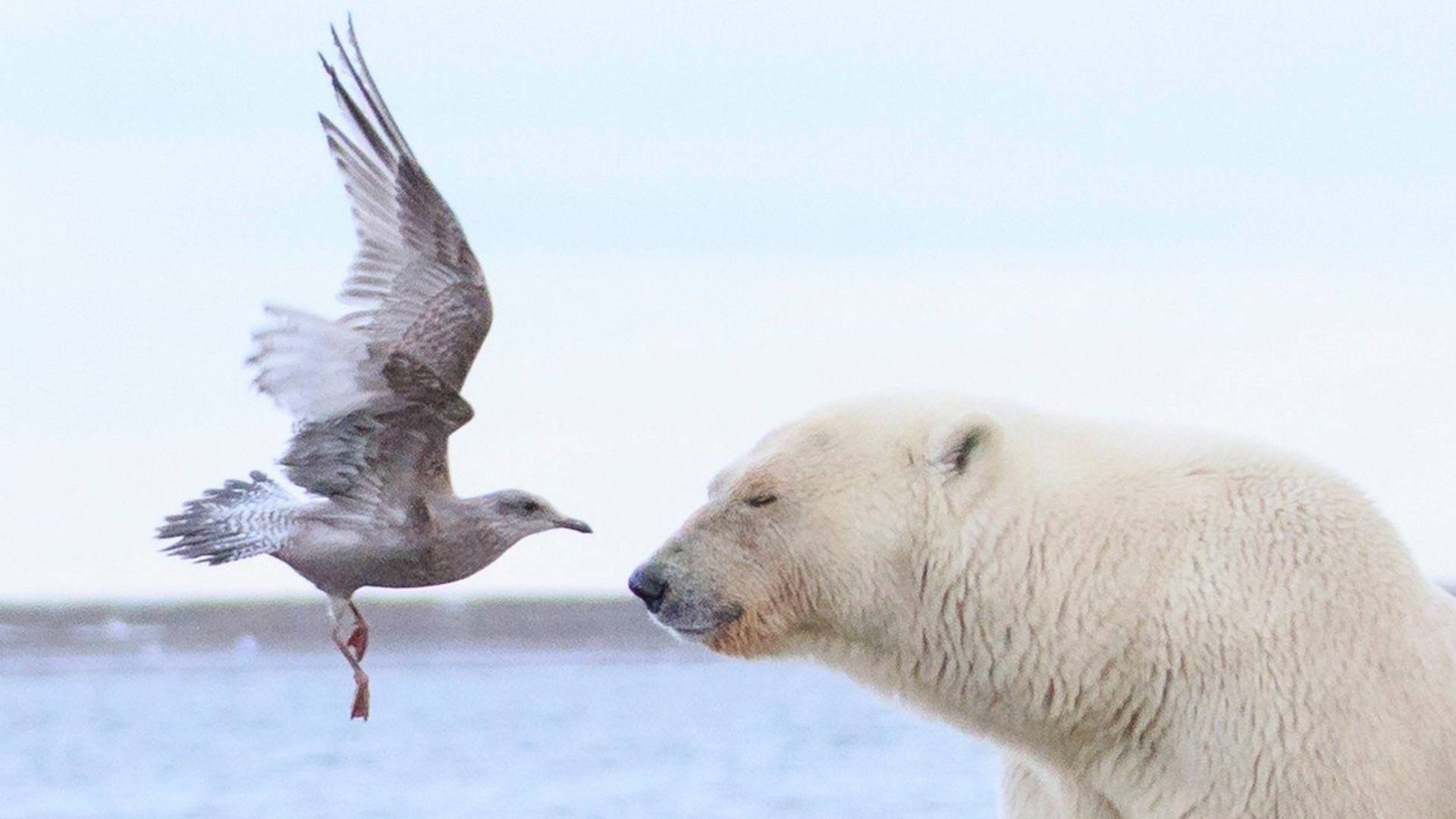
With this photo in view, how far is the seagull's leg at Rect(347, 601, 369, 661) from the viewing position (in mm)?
5723

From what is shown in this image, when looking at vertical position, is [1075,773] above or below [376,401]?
below

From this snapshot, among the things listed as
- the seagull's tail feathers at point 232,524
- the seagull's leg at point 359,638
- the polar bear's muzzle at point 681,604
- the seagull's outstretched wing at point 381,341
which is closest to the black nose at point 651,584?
the polar bear's muzzle at point 681,604

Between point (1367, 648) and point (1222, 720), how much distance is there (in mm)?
347

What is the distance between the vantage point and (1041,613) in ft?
18.5

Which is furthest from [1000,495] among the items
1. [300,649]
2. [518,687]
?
[300,649]

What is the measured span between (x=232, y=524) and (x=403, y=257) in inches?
32.7

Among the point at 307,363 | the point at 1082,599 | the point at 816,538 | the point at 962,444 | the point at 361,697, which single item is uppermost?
the point at 307,363

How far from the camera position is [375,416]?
244 inches

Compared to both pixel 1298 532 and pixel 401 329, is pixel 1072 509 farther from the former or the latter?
pixel 401 329

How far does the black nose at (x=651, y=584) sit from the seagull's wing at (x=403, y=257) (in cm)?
111

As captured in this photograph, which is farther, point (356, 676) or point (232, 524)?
point (232, 524)

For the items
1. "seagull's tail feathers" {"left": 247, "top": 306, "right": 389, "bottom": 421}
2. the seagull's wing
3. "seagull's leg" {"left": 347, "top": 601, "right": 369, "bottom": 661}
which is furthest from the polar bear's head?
the seagull's wing

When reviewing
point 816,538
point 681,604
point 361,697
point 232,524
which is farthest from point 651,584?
point 232,524

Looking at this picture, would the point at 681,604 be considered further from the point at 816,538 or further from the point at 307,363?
the point at 307,363
